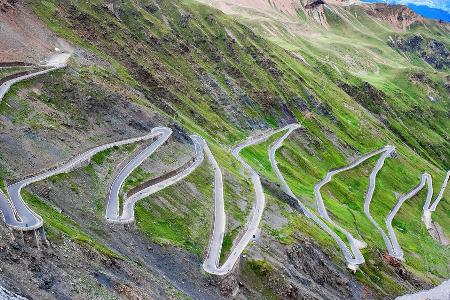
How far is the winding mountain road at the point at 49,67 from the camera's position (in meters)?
126

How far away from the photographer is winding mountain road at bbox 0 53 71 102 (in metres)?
126

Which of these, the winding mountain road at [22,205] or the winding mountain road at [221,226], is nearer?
the winding mountain road at [22,205]

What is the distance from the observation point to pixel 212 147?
158375 mm

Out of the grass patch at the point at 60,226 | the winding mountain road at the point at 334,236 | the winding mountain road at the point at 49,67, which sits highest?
the winding mountain road at the point at 49,67

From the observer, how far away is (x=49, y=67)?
14725 cm

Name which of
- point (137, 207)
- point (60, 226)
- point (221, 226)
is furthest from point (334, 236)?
point (60, 226)

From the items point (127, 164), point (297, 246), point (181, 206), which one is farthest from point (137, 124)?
point (297, 246)

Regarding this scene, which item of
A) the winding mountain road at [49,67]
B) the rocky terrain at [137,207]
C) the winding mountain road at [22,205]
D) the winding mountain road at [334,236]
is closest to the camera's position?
the winding mountain road at [22,205]

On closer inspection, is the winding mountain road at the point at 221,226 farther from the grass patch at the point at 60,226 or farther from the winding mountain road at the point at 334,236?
the grass patch at the point at 60,226

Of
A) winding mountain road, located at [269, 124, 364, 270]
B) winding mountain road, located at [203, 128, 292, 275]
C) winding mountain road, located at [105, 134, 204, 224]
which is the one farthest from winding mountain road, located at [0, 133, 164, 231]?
winding mountain road, located at [269, 124, 364, 270]

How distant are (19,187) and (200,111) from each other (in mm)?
110792

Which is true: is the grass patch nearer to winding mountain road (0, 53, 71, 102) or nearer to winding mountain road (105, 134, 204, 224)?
winding mountain road (105, 134, 204, 224)

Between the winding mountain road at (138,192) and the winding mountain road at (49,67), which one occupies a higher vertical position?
the winding mountain road at (49,67)

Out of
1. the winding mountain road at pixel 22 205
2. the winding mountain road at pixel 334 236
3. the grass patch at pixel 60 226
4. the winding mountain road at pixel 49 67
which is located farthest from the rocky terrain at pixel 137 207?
the winding mountain road at pixel 334 236
